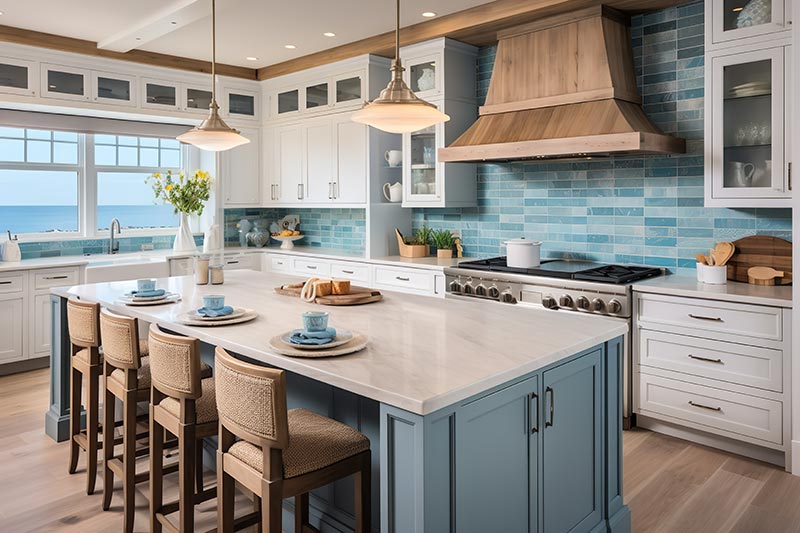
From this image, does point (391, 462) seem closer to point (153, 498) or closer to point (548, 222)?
point (153, 498)

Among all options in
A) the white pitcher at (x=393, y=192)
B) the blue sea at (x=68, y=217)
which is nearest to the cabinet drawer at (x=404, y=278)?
the white pitcher at (x=393, y=192)

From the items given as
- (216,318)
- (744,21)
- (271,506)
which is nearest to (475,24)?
(744,21)

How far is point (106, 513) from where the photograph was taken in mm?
2809

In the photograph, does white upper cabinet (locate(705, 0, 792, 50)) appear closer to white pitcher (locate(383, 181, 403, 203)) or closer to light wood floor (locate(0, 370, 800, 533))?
light wood floor (locate(0, 370, 800, 533))

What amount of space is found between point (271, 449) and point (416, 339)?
2.27ft

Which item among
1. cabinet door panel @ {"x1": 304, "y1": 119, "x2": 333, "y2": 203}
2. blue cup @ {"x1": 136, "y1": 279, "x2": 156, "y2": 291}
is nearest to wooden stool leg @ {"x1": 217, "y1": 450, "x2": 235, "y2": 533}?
blue cup @ {"x1": 136, "y1": 279, "x2": 156, "y2": 291}

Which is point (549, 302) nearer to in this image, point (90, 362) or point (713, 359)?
point (713, 359)

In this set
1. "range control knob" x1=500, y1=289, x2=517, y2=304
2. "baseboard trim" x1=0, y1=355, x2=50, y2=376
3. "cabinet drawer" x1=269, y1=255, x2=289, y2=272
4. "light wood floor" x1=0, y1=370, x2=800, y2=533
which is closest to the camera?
"light wood floor" x1=0, y1=370, x2=800, y2=533

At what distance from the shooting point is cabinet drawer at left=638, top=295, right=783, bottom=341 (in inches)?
127

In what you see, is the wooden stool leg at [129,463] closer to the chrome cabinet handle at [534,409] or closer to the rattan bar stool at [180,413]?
the rattan bar stool at [180,413]

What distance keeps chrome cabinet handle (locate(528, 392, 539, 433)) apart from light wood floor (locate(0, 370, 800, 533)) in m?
1.01

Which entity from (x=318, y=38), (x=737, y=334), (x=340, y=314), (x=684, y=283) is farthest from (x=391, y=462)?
(x=318, y=38)

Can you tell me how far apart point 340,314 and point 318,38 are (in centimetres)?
325

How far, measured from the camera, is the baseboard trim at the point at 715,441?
10.9 ft
